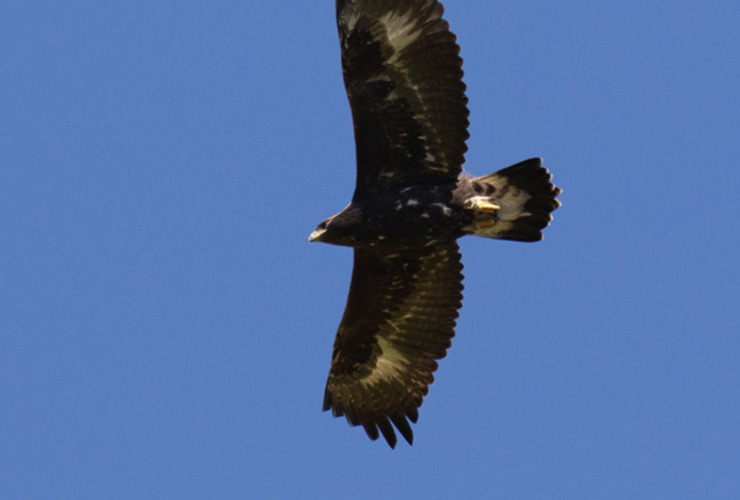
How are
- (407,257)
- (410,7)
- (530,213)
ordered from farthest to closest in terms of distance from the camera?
(407,257)
(530,213)
(410,7)

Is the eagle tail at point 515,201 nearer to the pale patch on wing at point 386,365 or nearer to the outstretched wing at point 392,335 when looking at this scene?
the outstretched wing at point 392,335

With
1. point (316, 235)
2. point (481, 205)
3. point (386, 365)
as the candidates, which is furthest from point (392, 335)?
point (481, 205)

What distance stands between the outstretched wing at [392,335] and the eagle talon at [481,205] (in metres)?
0.59

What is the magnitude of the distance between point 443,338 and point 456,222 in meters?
1.37

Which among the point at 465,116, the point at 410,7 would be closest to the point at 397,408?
the point at 465,116

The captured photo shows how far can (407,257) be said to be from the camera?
11117 mm

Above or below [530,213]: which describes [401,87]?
above

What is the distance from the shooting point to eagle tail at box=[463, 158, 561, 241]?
10.3m

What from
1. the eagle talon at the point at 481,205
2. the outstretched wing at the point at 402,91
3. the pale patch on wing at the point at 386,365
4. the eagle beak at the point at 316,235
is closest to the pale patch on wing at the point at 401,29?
the outstretched wing at the point at 402,91

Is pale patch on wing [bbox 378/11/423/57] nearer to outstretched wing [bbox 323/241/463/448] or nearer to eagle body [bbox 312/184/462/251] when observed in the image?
eagle body [bbox 312/184/462/251]

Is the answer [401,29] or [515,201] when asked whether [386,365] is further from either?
[401,29]

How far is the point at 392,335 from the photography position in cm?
1148

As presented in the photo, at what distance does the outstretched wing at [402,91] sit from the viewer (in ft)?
32.1

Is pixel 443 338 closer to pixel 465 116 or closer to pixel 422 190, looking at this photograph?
pixel 422 190
